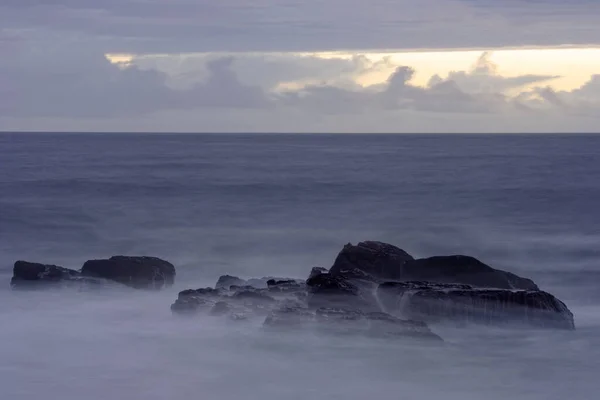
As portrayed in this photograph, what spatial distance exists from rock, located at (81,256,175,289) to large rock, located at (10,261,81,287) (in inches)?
15.5

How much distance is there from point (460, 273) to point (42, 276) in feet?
31.0

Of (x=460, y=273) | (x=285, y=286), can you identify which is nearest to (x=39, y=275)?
(x=285, y=286)

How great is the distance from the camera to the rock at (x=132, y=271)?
20.2 meters

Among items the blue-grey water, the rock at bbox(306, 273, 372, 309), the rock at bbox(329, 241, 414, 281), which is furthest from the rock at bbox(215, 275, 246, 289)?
the rock at bbox(306, 273, 372, 309)

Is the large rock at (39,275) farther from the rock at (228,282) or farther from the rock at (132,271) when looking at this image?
the rock at (228,282)

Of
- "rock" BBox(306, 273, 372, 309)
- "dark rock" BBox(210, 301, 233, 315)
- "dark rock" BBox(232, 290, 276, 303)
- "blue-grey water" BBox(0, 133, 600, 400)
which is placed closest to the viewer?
"blue-grey water" BBox(0, 133, 600, 400)

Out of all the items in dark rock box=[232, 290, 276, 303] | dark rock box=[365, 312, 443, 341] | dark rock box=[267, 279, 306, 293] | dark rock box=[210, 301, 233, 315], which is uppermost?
dark rock box=[267, 279, 306, 293]

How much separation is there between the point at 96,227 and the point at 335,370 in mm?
20256

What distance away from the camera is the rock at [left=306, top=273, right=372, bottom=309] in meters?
16.2

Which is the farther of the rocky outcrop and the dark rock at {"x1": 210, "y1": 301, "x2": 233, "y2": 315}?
the dark rock at {"x1": 210, "y1": 301, "x2": 233, "y2": 315}

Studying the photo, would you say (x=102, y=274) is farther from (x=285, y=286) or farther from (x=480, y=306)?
(x=480, y=306)

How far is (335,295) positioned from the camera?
1628 centimetres

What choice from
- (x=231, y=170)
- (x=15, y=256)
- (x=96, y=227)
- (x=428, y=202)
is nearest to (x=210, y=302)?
(x=15, y=256)

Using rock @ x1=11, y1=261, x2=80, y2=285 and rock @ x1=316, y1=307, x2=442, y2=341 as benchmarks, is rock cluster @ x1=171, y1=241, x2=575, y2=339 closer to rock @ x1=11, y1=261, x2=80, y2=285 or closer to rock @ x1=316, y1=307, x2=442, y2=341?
rock @ x1=316, y1=307, x2=442, y2=341
